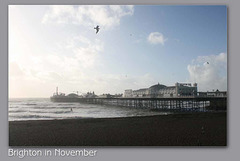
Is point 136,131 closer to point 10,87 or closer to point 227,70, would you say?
point 227,70

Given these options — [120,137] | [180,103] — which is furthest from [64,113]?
[180,103]

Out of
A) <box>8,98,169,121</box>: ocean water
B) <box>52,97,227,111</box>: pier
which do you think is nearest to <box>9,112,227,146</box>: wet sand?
<box>8,98,169,121</box>: ocean water

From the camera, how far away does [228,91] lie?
6008 millimetres

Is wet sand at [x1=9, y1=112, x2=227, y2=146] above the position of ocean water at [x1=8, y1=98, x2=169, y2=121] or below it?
above

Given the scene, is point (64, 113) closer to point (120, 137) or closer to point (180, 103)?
point (120, 137)

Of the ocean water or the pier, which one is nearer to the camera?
the ocean water

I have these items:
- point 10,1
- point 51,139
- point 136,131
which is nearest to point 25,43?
point 10,1

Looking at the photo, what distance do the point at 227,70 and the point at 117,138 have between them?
3.80 m

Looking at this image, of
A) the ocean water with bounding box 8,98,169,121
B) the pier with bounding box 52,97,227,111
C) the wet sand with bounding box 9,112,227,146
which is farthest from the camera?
the pier with bounding box 52,97,227,111

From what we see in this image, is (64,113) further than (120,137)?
Yes

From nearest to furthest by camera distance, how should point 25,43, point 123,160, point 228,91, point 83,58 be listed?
point 123,160 → point 228,91 → point 25,43 → point 83,58

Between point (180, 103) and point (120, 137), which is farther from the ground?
point (120, 137)

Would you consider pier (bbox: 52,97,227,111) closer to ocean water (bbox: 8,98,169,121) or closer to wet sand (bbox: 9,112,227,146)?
ocean water (bbox: 8,98,169,121)

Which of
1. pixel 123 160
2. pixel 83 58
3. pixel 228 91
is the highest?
pixel 83 58
